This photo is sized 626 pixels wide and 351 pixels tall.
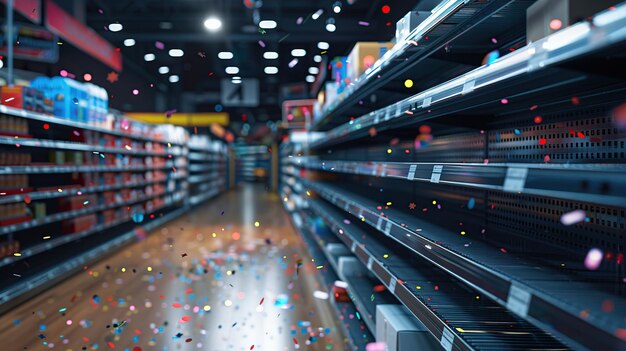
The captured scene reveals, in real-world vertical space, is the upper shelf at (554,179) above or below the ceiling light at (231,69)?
below

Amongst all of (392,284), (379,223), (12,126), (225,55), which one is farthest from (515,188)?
(225,55)

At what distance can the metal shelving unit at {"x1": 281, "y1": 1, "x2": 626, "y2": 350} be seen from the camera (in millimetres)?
1122

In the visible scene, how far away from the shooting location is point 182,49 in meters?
10.9

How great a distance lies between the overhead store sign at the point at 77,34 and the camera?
19.2ft

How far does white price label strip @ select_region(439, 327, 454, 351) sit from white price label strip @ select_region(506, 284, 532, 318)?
0.40 m

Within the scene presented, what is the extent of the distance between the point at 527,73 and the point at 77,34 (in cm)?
676

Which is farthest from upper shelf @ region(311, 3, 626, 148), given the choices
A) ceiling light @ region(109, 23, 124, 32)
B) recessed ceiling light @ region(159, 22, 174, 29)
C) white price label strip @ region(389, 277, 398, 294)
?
recessed ceiling light @ region(159, 22, 174, 29)

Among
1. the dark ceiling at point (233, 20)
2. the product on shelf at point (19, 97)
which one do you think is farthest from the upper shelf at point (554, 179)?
the dark ceiling at point (233, 20)

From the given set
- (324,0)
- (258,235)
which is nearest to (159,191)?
(258,235)

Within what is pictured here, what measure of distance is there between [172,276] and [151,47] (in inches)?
302

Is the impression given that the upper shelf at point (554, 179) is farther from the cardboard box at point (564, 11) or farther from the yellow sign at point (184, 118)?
the yellow sign at point (184, 118)

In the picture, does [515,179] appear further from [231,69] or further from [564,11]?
[231,69]

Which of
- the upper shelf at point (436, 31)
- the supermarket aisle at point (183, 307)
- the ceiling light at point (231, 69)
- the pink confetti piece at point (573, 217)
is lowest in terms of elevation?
the supermarket aisle at point (183, 307)

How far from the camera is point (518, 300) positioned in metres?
1.30
